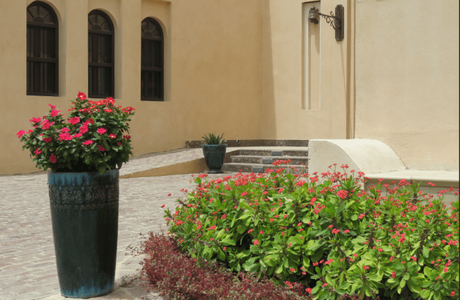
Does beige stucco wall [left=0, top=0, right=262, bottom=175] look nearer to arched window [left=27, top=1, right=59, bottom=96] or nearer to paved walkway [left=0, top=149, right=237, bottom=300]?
arched window [left=27, top=1, right=59, bottom=96]

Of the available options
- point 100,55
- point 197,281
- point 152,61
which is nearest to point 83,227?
point 197,281

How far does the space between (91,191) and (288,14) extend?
1486 centimetres

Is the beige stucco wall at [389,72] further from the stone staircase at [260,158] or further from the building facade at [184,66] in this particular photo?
the stone staircase at [260,158]

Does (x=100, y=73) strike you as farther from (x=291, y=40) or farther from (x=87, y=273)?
(x=87, y=273)

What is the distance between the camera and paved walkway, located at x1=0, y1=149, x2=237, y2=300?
13.4 ft

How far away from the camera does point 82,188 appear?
3.58 metres

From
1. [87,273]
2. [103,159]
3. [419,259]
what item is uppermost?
[103,159]

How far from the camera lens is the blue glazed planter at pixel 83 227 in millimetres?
3582

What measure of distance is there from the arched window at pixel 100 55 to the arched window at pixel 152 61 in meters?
1.08

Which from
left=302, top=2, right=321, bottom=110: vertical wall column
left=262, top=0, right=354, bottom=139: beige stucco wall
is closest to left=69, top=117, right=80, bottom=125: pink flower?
left=262, top=0, right=354, bottom=139: beige stucco wall

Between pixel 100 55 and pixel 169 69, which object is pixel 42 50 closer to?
pixel 100 55

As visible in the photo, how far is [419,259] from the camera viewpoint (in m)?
2.90

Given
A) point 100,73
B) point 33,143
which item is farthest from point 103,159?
point 100,73

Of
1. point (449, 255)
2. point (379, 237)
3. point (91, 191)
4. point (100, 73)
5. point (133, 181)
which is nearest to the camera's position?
point (449, 255)
